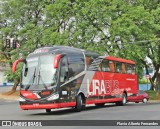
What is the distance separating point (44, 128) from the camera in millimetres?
13328

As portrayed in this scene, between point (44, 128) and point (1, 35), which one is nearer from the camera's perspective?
point (44, 128)

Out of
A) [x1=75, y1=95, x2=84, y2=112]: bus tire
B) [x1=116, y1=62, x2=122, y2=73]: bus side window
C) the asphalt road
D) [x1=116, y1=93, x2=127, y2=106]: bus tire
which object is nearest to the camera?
the asphalt road

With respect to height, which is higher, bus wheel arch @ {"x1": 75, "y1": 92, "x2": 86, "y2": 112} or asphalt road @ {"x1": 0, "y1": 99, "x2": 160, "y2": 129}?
bus wheel arch @ {"x1": 75, "y1": 92, "x2": 86, "y2": 112}

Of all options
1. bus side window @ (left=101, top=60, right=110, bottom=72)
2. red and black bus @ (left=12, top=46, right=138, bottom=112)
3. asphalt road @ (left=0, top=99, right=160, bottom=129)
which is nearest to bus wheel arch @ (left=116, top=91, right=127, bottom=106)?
red and black bus @ (left=12, top=46, right=138, bottom=112)

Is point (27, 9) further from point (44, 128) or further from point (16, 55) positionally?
point (44, 128)

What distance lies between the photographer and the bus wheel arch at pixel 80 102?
2143cm

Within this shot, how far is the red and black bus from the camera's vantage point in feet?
64.6

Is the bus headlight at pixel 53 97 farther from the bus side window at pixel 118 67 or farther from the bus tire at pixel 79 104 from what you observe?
the bus side window at pixel 118 67

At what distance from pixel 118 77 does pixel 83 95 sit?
233 inches

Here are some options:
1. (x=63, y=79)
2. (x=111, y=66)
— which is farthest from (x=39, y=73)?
(x=111, y=66)

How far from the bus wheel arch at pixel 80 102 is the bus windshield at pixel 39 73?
2.29 metres

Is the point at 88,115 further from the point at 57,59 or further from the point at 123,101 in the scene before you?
the point at 123,101

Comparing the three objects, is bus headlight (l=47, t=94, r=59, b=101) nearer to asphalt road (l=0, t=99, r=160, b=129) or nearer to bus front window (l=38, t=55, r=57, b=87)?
bus front window (l=38, t=55, r=57, b=87)

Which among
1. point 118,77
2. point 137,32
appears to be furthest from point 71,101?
point 137,32
